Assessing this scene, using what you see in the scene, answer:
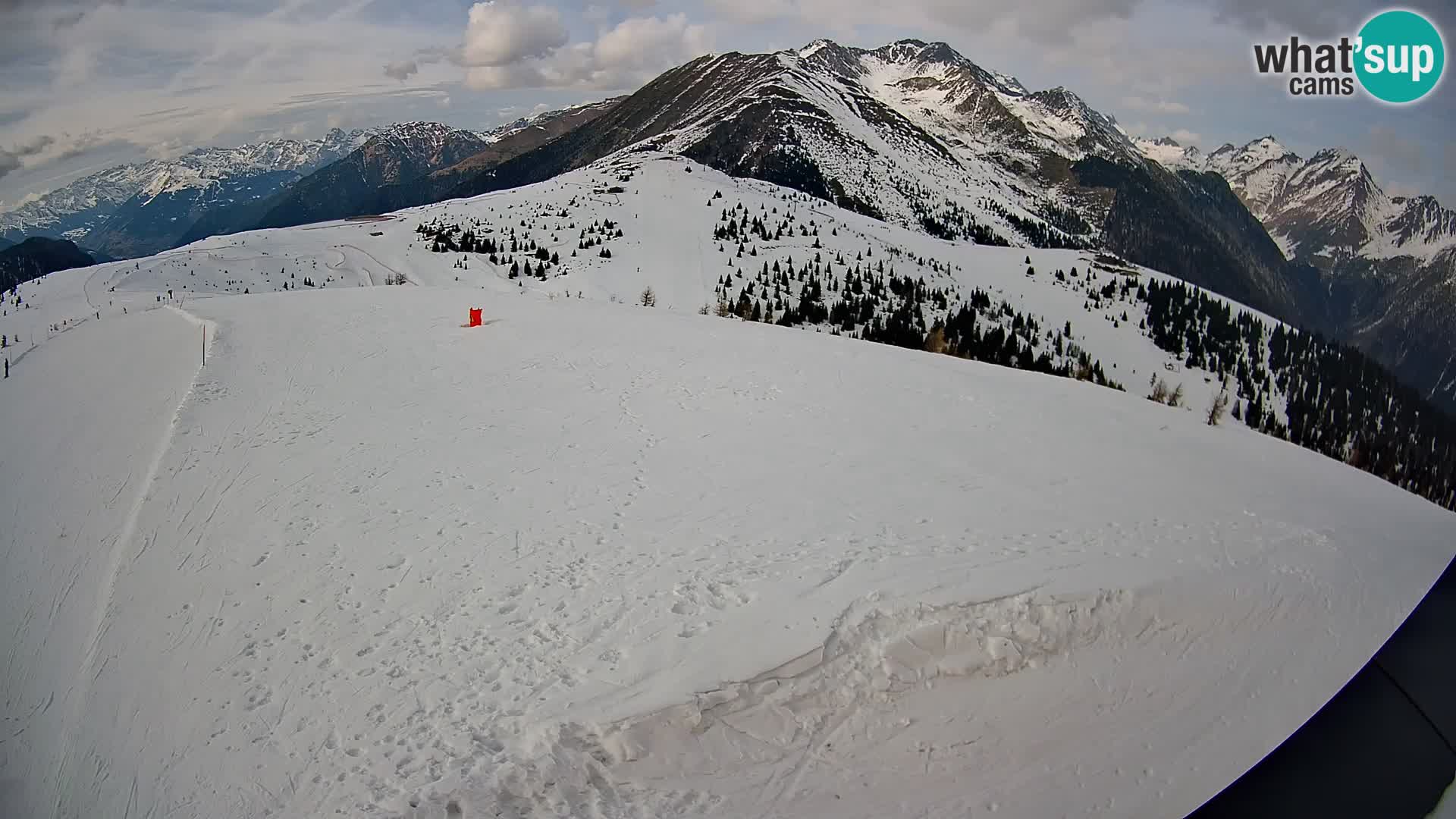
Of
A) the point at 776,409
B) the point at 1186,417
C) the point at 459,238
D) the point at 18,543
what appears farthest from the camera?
the point at 459,238

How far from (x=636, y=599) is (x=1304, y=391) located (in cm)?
8901

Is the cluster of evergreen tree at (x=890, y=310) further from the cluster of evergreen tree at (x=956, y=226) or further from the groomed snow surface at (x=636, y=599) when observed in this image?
the cluster of evergreen tree at (x=956, y=226)

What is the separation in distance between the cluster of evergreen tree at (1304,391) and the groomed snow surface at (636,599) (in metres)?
41.1

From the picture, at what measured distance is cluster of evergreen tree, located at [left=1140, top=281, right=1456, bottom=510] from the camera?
5425cm

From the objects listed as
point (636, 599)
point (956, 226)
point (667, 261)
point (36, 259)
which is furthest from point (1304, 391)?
point (36, 259)

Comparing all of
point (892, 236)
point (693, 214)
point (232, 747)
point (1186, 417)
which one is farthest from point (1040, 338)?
point (232, 747)

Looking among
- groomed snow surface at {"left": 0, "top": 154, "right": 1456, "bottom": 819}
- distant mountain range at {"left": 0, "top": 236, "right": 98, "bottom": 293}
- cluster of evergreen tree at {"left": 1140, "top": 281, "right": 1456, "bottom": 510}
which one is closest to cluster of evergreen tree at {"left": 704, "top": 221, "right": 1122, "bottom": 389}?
cluster of evergreen tree at {"left": 1140, "top": 281, "right": 1456, "bottom": 510}

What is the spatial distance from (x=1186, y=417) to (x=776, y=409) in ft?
32.1

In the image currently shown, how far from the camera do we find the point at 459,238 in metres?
42.4

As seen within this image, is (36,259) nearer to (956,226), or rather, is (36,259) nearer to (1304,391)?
(956,226)

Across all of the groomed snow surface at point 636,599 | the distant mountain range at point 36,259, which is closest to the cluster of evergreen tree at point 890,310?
the groomed snow surface at point 636,599

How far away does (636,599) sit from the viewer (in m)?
7.20

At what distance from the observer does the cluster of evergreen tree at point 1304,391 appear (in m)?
54.2

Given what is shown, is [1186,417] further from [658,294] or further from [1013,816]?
[658,294]
